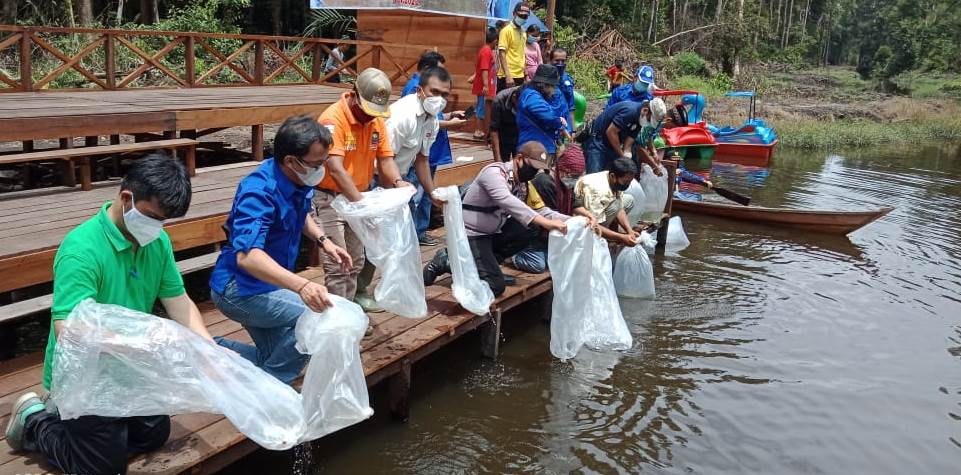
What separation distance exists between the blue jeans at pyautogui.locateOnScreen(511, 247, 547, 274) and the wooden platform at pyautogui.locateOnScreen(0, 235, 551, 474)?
60 mm

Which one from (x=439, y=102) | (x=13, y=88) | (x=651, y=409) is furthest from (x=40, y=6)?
(x=651, y=409)

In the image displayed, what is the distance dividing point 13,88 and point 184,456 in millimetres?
6784

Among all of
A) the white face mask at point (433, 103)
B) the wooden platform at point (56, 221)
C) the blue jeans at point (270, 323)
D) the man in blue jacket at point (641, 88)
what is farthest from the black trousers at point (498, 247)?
the man in blue jacket at point (641, 88)

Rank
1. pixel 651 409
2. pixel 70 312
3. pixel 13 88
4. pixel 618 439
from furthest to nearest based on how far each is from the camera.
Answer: pixel 13 88 < pixel 651 409 < pixel 618 439 < pixel 70 312

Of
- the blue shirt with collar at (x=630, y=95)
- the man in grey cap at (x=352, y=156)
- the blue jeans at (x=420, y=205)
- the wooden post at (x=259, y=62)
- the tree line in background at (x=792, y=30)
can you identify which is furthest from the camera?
the tree line in background at (x=792, y=30)

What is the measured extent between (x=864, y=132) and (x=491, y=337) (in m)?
21.7

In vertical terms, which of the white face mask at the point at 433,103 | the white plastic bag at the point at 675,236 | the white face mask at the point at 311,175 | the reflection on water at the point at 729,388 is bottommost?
the reflection on water at the point at 729,388

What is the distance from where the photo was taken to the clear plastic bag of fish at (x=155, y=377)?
262 centimetres

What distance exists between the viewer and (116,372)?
107 inches

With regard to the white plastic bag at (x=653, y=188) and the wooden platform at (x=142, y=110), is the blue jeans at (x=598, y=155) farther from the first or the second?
the wooden platform at (x=142, y=110)

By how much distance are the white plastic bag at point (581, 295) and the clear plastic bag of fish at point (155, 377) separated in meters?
2.60

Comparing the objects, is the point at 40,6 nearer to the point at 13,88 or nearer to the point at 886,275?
the point at 13,88

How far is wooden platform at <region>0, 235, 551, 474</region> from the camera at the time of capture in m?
3.13

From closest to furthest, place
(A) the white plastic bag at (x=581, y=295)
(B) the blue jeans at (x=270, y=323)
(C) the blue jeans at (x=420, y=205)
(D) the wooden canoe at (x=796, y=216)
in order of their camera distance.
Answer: (B) the blue jeans at (x=270, y=323)
(A) the white plastic bag at (x=581, y=295)
(C) the blue jeans at (x=420, y=205)
(D) the wooden canoe at (x=796, y=216)
